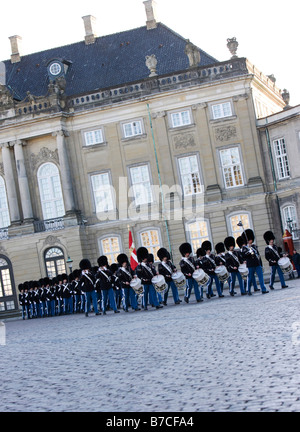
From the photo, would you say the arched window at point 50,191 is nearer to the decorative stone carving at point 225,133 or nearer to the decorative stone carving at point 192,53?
the decorative stone carving at point 225,133

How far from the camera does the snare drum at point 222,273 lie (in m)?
26.6

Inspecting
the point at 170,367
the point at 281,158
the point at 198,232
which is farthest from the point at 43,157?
the point at 170,367

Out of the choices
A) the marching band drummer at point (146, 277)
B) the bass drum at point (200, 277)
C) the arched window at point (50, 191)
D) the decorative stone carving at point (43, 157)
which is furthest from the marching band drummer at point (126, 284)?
the decorative stone carving at point (43, 157)

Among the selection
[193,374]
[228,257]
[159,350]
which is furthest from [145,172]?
[193,374]

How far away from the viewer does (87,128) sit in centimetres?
4794

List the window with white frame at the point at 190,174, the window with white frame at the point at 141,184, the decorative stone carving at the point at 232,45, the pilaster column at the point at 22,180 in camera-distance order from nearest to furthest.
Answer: the decorative stone carving at the point at 232,45, the window with white frame at the point at 190,174, the window with white frame at the point at 141,184, the pilaster column at the point at 22,180

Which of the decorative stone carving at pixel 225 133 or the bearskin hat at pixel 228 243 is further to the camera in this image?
the decorative stone carving at pixel 225 133

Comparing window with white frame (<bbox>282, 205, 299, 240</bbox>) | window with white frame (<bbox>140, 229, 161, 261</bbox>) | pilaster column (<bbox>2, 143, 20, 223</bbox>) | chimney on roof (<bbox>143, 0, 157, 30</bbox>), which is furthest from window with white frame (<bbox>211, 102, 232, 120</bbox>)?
pilaster column (<bbox>2, 143, 20, 223</bbox>)

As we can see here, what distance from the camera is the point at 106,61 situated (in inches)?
2028

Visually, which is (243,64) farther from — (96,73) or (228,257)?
(228,257)

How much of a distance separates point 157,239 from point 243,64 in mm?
10702

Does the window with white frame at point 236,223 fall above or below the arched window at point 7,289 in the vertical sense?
above

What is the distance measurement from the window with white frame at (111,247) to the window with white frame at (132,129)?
592cm

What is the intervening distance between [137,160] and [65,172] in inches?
163
